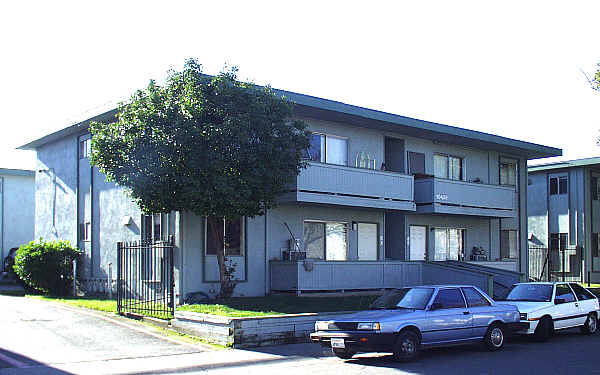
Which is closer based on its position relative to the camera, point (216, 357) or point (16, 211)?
point (216, 357)

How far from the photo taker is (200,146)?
16.8 m

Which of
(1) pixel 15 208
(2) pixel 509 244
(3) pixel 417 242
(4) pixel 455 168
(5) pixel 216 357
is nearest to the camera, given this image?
(5) pixel 216 357

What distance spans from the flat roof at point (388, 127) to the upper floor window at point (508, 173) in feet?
2.00

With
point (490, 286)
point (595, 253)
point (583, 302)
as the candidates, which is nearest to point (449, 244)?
point (490, 286)

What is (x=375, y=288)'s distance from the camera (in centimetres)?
2252

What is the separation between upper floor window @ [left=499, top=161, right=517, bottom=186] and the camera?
30.0 m

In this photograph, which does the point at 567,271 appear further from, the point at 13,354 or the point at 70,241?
the point at 13,354

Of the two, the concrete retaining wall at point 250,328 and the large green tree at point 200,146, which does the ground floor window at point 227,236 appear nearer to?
the large green tree at point 200,146

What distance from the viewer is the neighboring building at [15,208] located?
35938mm

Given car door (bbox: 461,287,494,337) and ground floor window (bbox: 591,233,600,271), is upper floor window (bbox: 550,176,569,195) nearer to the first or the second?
ground floor window (bbox: 591,233,600,271)

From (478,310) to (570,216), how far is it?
84.7 ft

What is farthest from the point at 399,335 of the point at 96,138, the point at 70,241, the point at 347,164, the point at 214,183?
the point at 70,241

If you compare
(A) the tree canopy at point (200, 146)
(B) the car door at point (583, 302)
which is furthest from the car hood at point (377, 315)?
(B) the car door at point (583, 302)

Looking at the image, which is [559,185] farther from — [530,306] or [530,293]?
[530,306]
